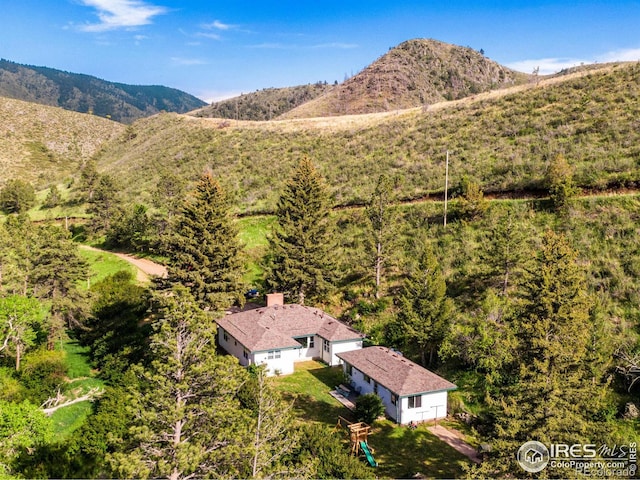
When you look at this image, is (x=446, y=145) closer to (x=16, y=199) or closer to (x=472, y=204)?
(x=472, y=204)

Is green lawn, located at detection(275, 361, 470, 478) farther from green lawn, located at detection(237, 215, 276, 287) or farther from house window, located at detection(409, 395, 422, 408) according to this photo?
green lawn, located at detection(237, 215, 276, 287)

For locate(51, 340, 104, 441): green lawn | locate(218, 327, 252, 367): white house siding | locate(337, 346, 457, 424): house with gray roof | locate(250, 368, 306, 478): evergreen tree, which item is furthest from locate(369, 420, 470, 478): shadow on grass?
locate(51, 340, 104, 441): green lawn

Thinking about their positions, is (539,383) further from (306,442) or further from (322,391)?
(322,391)

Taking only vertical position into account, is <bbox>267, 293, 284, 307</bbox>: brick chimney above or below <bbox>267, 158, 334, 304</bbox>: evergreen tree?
below

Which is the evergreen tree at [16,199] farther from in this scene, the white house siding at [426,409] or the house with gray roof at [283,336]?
the white house siding at [426,409]

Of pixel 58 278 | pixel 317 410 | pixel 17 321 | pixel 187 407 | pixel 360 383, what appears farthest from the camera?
pixel 58 278

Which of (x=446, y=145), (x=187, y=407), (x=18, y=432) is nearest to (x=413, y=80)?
(x=446, y=145)

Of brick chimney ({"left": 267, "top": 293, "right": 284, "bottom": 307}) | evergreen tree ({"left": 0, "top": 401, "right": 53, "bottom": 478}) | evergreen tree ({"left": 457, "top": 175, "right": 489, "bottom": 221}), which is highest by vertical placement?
evergreen tree ({"left": 457, "top": 175, "right": 489, "bottom": 221})
